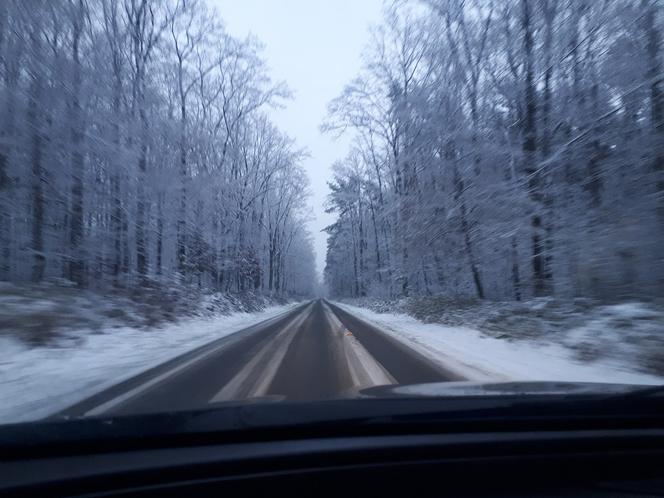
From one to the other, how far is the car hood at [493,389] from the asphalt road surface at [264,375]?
0.40 metres

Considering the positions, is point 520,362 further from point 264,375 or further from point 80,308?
point 80,308

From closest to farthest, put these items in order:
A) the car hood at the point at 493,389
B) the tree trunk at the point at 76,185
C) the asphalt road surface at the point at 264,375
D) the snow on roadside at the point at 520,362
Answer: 1. the car hood at the point at 493,389
2. the asphalt road surface at the point at 264,375
3. the snow on roadside at the point at 520,362
4. the tree trunk at the point at 76,185

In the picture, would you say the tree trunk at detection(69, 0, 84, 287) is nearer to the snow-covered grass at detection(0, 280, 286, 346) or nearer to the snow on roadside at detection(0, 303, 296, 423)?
the snow-covered grass at detection(0, 280, 286, 346)

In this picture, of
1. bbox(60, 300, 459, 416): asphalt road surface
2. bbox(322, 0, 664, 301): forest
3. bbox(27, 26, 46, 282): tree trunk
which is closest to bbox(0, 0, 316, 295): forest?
bbox(27, 26, 46, 282): tree trunk

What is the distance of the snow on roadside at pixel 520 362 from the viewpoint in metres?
6.71

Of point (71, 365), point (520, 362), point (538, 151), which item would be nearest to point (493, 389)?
point (520, 362)

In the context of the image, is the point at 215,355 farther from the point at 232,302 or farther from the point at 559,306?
the point at 232,302

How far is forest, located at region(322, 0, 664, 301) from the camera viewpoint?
912cm

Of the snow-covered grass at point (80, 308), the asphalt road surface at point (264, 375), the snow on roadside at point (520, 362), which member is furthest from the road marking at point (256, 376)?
the snow-covered grass at point (80, 308)

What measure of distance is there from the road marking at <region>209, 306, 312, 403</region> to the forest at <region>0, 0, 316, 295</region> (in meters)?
6.64

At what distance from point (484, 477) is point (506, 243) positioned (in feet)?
38.9

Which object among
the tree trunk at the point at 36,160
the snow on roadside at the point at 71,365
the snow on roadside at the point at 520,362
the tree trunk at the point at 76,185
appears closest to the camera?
the snow on roadside at the point at 71,365

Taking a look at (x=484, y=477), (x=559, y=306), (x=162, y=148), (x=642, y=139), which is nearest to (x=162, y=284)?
(x=162, y=148)

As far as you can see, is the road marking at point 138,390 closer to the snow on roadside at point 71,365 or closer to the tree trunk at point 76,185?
the snow on roadside at point 71,365
